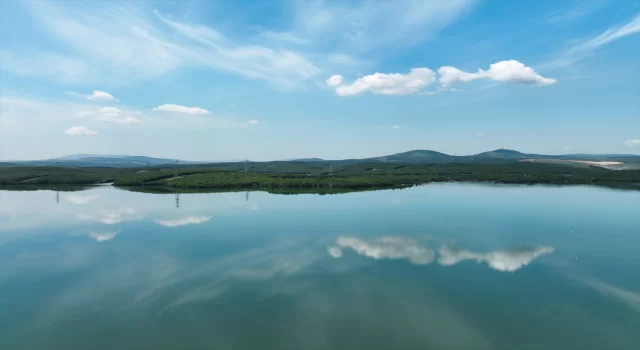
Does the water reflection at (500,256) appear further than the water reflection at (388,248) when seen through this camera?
No

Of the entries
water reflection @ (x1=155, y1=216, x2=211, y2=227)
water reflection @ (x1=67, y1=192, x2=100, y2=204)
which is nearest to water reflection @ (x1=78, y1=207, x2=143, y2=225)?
water reflection @ (x1=155, y1=216, x2=211, y2=227)

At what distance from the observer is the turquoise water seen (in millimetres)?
9680

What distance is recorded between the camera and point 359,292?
12.5 meters

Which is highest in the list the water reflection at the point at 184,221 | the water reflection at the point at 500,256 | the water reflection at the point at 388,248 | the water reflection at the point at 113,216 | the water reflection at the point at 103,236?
the water reflection at the point at 113,216

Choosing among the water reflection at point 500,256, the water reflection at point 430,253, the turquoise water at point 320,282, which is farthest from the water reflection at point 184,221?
the water reflection at point 500,256

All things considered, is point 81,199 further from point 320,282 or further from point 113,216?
point 320,282

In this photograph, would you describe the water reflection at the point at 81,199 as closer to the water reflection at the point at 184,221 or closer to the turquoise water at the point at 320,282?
the turquoise water at the point at 320,282

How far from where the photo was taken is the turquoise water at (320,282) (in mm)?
9680

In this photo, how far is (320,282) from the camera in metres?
13.5

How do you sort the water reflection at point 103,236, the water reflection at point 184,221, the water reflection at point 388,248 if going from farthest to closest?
the water reflection at point 184,221
the water reflection at point 103,236
the water reflection at point 388,248

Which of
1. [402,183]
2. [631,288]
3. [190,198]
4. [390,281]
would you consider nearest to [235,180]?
[190,198]

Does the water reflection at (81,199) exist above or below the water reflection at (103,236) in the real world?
above

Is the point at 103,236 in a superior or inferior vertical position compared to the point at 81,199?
inferior

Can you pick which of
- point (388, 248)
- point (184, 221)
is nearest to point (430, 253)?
point (388, 248)
